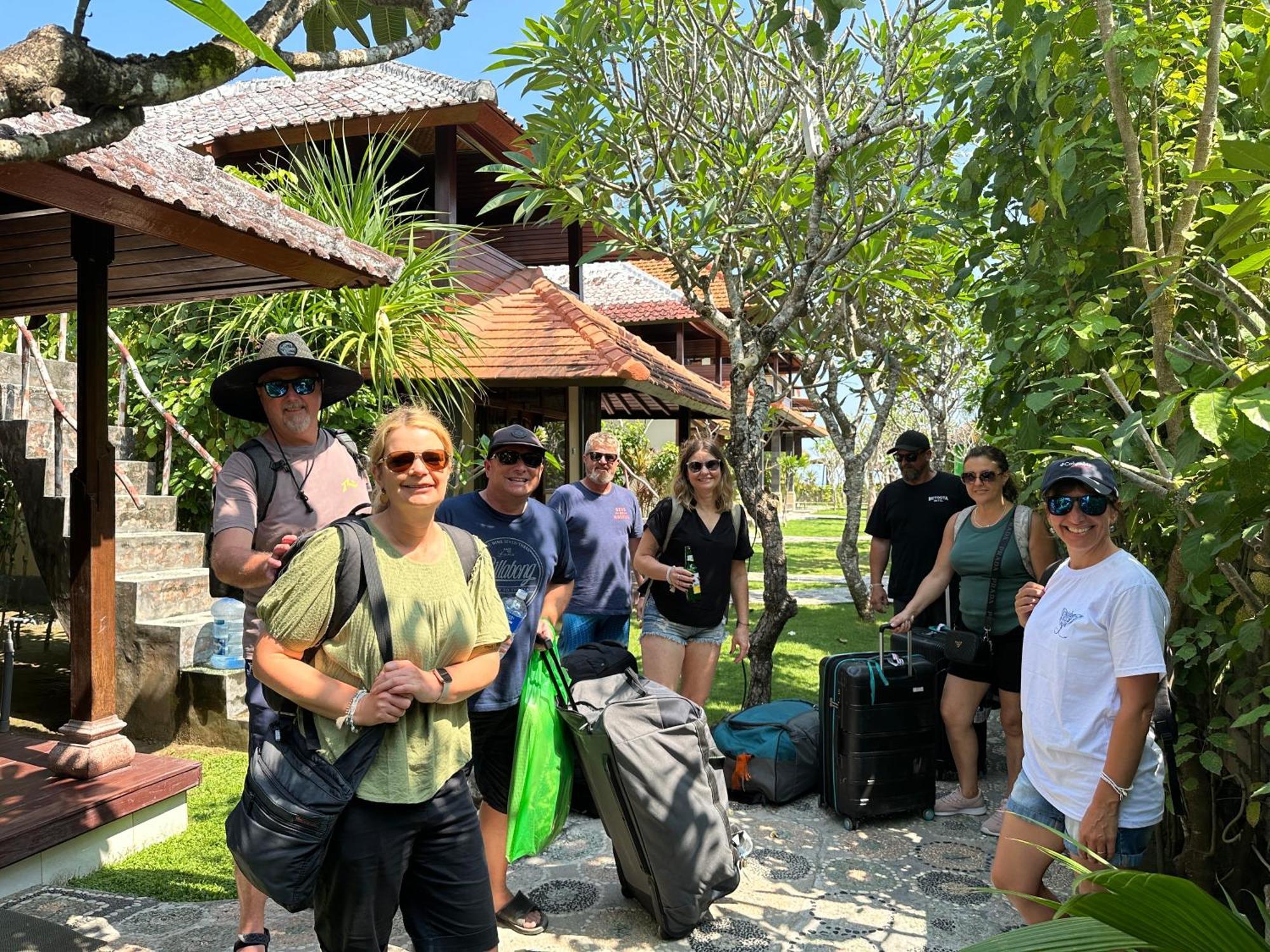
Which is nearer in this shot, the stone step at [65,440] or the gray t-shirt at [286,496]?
the gray t-shirt at [286,496]

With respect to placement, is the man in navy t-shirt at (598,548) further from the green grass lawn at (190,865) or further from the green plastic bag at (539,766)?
the green grass lawn at (190,865)

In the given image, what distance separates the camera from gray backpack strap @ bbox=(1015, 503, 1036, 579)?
459cm

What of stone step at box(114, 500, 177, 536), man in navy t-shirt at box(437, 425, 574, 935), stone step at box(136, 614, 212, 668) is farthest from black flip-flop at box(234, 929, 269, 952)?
stone step at box(114, 500, 177, 536)

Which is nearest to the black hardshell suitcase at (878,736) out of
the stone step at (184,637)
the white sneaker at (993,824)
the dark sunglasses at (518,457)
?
the white sneaker at (993,824)

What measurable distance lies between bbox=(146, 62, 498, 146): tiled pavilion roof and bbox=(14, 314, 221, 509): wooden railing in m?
2.56

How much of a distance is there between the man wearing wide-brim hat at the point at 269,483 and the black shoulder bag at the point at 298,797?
0.66 m

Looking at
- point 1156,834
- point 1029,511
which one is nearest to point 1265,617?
point 1156,834

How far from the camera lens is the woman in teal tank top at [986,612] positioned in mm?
4621

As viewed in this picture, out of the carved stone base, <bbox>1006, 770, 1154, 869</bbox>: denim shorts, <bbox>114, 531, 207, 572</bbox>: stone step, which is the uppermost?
<bbox>114, 531, 207, 572</bbox>: stone step

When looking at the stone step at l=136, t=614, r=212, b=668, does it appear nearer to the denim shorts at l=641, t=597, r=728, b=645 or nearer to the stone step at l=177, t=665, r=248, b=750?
the stone step at l=177, t=665, r=248, b=750

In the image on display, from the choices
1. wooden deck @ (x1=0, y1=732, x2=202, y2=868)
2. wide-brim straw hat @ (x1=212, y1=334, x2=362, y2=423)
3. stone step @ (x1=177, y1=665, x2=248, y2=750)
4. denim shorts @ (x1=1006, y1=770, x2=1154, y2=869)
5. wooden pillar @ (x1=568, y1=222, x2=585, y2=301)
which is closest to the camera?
denim shorts @ (x1=1006, y1=770, x2=1154, y2=869)

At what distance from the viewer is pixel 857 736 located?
466cm

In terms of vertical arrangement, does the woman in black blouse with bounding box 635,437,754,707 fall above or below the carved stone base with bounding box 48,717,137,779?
above

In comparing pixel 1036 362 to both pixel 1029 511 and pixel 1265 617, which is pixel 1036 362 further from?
pixel 1265 617
